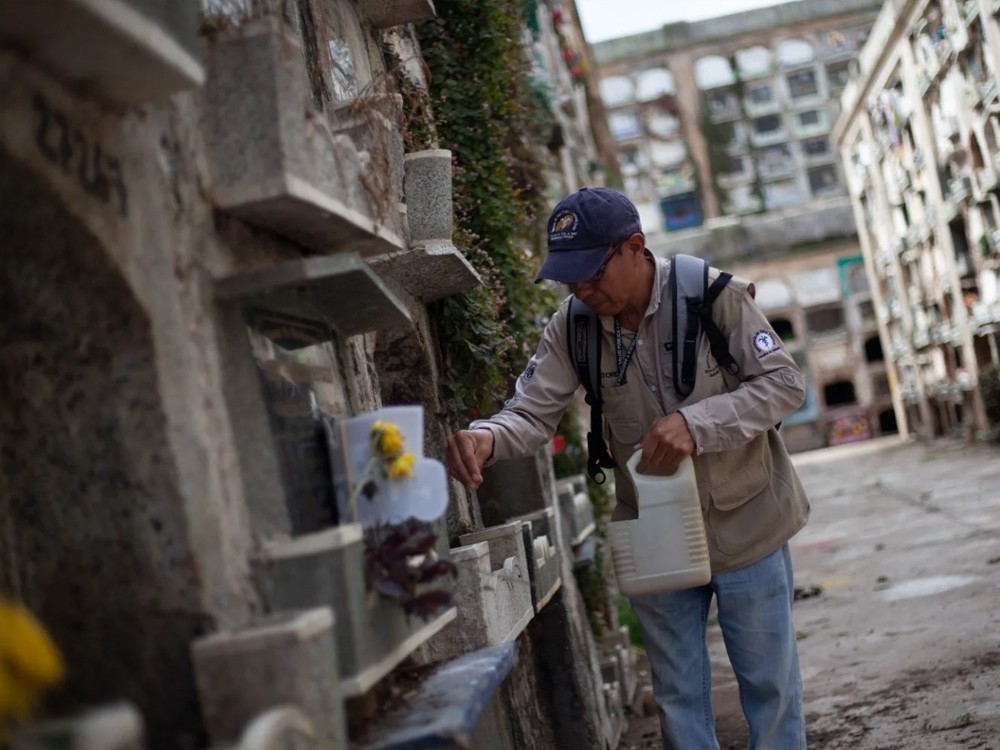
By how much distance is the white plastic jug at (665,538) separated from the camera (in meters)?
3.46

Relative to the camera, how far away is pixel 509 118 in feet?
21.9

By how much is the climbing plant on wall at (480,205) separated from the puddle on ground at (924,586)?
11.1ft

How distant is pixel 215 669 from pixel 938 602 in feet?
20.4

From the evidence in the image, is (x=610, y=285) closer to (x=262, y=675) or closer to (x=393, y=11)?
(x=262, y=675)

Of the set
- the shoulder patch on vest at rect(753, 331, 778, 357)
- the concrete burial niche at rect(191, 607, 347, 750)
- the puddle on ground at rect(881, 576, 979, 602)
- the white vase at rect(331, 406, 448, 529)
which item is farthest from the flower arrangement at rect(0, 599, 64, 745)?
the puddle on ground at rect(881, 576, 979, 602)

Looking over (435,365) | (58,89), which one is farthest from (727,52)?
(58,89)

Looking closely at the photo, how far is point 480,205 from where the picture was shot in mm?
5504

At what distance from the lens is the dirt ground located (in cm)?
505

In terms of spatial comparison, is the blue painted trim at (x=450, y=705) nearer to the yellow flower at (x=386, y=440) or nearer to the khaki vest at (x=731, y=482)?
the yellow flower at (x=386, y=440)

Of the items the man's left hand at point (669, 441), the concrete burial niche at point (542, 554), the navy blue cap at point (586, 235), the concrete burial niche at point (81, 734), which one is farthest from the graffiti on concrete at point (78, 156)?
the concrete burial niche at point (542, 554)

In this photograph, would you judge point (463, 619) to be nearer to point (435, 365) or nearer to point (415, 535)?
point (415, 535)

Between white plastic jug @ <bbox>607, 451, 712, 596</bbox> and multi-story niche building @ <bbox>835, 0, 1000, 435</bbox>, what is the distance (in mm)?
16313

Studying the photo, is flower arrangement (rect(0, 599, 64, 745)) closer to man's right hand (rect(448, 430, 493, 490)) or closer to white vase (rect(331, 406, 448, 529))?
white vase (rect(331, 406, 448, 529))

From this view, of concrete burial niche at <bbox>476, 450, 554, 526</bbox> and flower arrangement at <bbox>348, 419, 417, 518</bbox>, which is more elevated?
flower arrangement at <bbox>348, 419, 417, 518</bbox>
